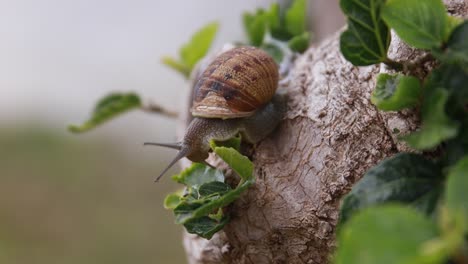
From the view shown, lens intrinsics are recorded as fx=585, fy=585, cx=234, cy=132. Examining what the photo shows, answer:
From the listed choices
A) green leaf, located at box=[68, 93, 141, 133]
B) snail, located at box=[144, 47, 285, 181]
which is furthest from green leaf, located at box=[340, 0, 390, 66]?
green leaf, located at box=[68, 93, 141, 133]

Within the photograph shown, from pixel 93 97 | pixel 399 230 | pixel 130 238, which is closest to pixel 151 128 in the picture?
pixel 93 97

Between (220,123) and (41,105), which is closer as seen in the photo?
(220,123)

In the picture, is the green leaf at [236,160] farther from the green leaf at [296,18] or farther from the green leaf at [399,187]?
the green leaf at [296,18]

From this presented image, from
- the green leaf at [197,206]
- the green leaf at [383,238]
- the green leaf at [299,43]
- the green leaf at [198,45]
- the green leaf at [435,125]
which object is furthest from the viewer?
the green leaf at [198,45]

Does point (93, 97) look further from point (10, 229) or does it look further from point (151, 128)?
point (10, 229)

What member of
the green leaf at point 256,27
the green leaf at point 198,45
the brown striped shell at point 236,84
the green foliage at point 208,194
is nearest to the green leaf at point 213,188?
the green foliage at point 208,194

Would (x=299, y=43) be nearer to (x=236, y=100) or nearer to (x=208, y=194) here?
(x=236, y=100)

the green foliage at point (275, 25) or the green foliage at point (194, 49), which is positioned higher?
the green foliage at point (275, 25)

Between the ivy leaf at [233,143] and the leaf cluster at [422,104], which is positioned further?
the ivy leaf at [233,143]
